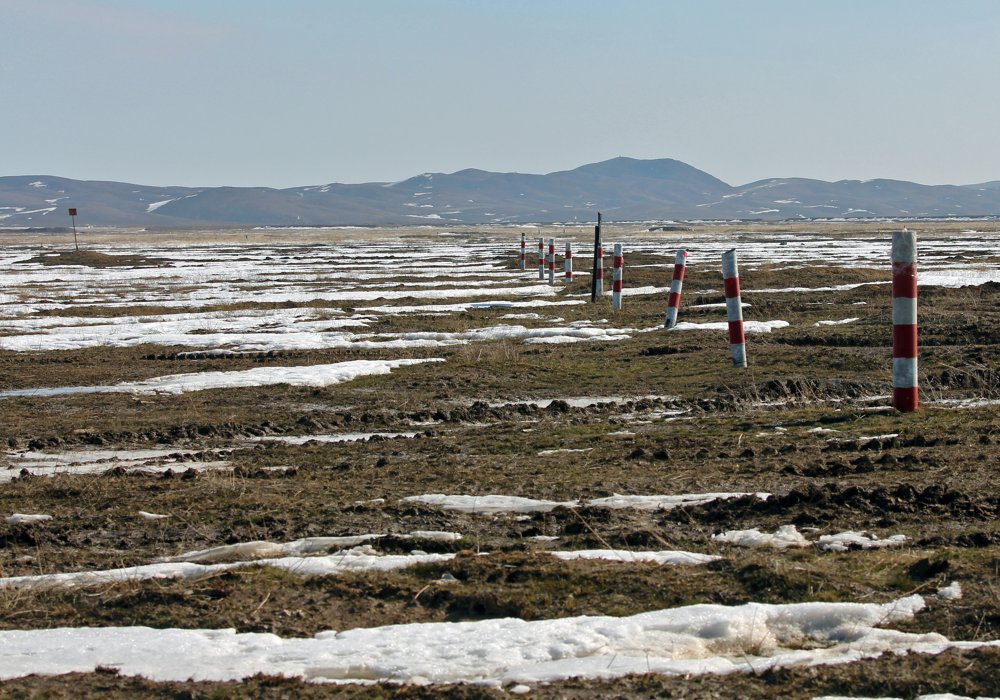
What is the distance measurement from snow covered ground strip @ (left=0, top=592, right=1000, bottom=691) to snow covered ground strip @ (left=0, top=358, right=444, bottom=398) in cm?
721

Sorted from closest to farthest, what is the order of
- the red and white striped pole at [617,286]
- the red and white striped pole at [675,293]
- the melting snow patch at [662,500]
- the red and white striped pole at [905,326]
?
the melting snow patch at [662,500] → the red and white striped pole at [905,326] → the red and white striped pole at [675,293] → the red and white striped pole at [617,286]

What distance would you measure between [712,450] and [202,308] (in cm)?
1545

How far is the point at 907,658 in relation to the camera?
3.46 m

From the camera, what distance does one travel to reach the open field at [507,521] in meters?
3.60

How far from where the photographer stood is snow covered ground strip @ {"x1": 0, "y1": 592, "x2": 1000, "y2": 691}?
3525 millimetres

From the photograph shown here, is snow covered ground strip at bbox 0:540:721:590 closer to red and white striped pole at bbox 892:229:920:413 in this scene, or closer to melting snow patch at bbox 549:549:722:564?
melting snow patch at bbox 549:549:722:564

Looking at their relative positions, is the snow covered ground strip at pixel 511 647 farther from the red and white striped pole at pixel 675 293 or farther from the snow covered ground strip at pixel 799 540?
the red and white striped pole at pixel 675 293

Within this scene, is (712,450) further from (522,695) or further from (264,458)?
(522,695)

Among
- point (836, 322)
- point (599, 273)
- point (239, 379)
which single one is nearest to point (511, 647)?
point (239, 379)

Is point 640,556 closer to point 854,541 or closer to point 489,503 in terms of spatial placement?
point 854,541

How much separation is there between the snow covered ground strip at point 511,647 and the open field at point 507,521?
0.01 metres

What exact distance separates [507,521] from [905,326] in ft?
13.2

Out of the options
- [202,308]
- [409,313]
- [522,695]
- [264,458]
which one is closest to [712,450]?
[264,458]

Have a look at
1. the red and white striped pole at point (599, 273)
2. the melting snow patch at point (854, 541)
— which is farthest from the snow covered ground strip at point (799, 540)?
the red and white striped pole at point (599, 273)
